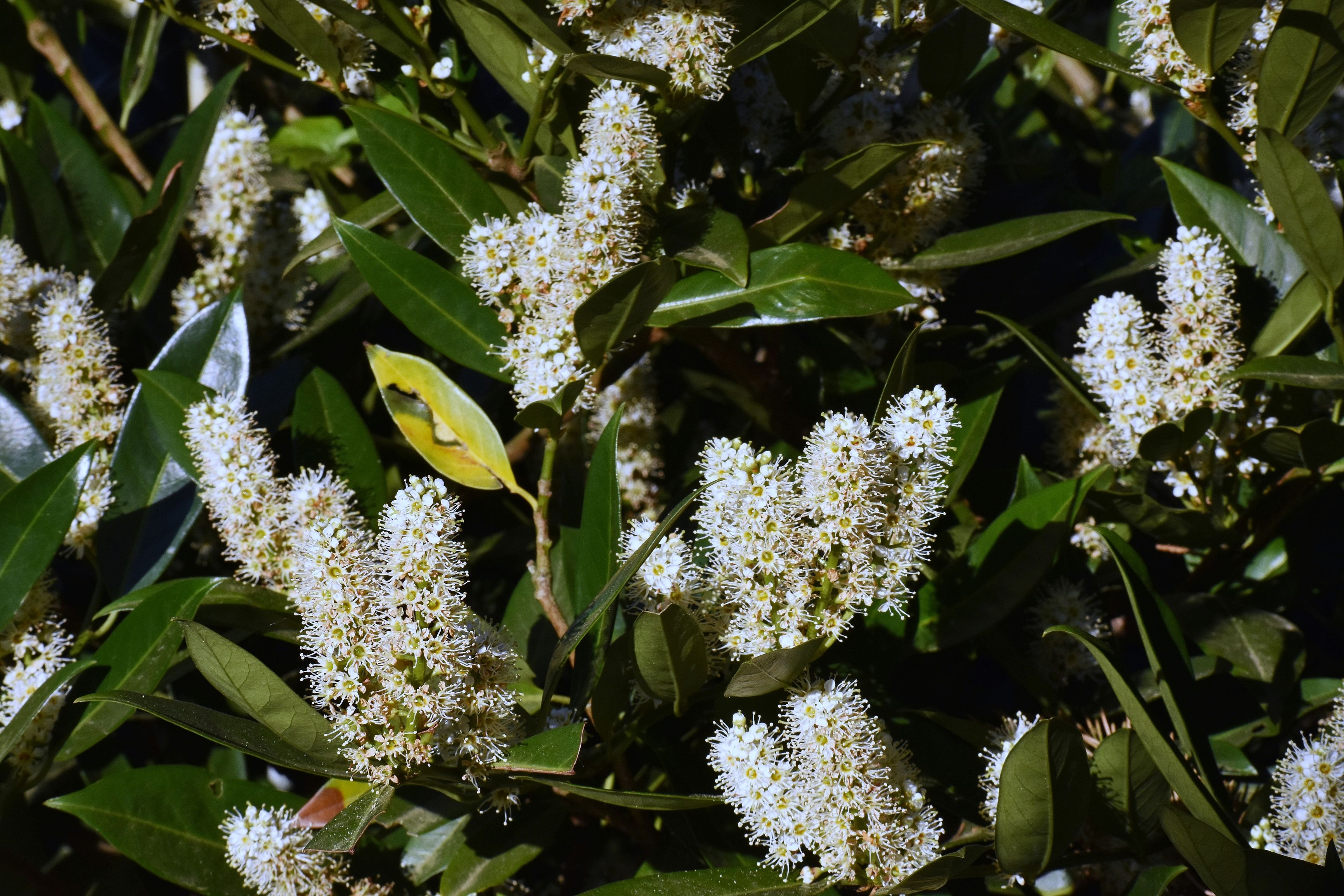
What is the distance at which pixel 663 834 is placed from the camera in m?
1.52

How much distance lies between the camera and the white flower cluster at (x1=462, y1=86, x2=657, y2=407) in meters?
1.32

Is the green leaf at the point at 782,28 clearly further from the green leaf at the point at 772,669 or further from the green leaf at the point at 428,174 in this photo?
the green leaf at the point at 772,669

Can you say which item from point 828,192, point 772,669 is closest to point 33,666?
point 772,669

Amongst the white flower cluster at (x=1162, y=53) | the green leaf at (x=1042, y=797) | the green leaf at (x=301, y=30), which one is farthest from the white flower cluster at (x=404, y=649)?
the white flower cluster at (x=1162, y=53)

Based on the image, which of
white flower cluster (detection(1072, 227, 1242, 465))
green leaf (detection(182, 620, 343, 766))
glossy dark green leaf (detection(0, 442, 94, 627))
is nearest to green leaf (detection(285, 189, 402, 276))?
glossy dark green leaf (detection(0, 442, 94, 627))

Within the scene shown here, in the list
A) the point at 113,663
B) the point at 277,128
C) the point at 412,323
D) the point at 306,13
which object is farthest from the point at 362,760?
the point at 277,128

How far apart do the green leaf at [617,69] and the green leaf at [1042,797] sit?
0.86m

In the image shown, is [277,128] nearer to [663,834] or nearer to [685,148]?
[685,148]

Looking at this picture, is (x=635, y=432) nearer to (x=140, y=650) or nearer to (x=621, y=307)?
(x=621, y=307)

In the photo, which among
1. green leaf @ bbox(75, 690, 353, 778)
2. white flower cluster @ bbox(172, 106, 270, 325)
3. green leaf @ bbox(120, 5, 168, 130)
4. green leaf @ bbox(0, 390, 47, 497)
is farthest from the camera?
green leaf @ bbox(120, 5, 168, 130)

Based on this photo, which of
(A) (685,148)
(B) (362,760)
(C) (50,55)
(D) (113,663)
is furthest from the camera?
(C) (50,55)

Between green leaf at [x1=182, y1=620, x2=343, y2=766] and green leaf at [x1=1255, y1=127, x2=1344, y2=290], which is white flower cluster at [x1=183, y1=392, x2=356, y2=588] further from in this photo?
green leaf at [x1=1255, y1=127, x2=1344, y2=290]

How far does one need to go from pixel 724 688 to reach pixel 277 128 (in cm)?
199

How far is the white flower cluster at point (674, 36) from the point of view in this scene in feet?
4.34
